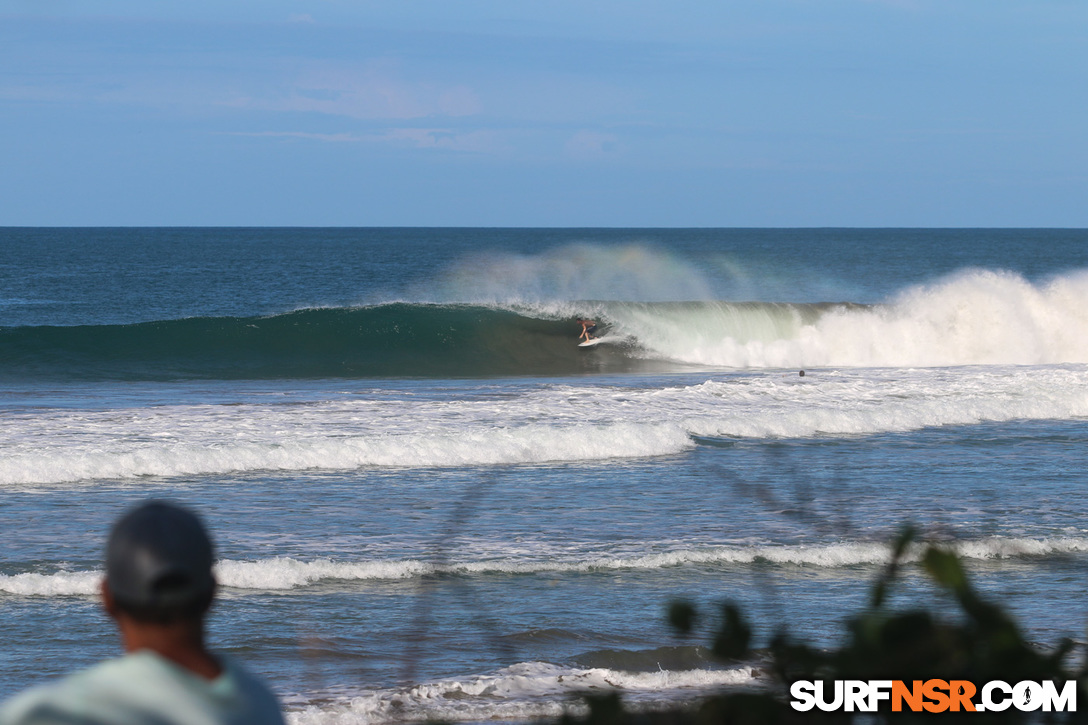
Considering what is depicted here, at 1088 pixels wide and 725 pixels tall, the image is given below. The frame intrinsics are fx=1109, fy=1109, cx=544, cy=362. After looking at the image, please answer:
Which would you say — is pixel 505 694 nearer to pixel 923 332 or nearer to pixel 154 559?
pixel 154 559

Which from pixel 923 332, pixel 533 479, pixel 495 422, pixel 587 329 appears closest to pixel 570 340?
pixel 587 329

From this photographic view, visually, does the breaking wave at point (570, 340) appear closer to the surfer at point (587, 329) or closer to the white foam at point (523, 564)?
the surfer at point (587, 329)

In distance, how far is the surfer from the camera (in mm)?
26938

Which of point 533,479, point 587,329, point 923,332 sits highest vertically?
point 587,329

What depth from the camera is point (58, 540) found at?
789 centimetres

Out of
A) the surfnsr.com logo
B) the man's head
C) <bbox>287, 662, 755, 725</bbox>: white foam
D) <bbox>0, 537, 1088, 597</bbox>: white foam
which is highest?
the man's head

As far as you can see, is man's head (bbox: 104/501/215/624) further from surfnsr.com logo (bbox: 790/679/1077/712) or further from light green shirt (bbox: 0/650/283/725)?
surfnsr.com logo (bbox: 790/679/1077/712)

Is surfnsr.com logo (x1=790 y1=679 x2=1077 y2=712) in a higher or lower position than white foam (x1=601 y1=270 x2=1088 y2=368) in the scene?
lower

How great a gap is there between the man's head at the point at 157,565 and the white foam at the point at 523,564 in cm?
538

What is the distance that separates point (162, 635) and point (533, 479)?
9.37 metres

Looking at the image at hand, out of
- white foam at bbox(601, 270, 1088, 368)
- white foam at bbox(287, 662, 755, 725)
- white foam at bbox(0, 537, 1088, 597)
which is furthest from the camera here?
white foam at bbox(601, 270, 1088, 368)

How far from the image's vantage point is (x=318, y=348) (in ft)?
85.5

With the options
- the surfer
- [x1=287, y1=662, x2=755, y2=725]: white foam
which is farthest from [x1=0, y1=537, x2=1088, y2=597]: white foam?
the surfer

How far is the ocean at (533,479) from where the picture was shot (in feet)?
18.1
